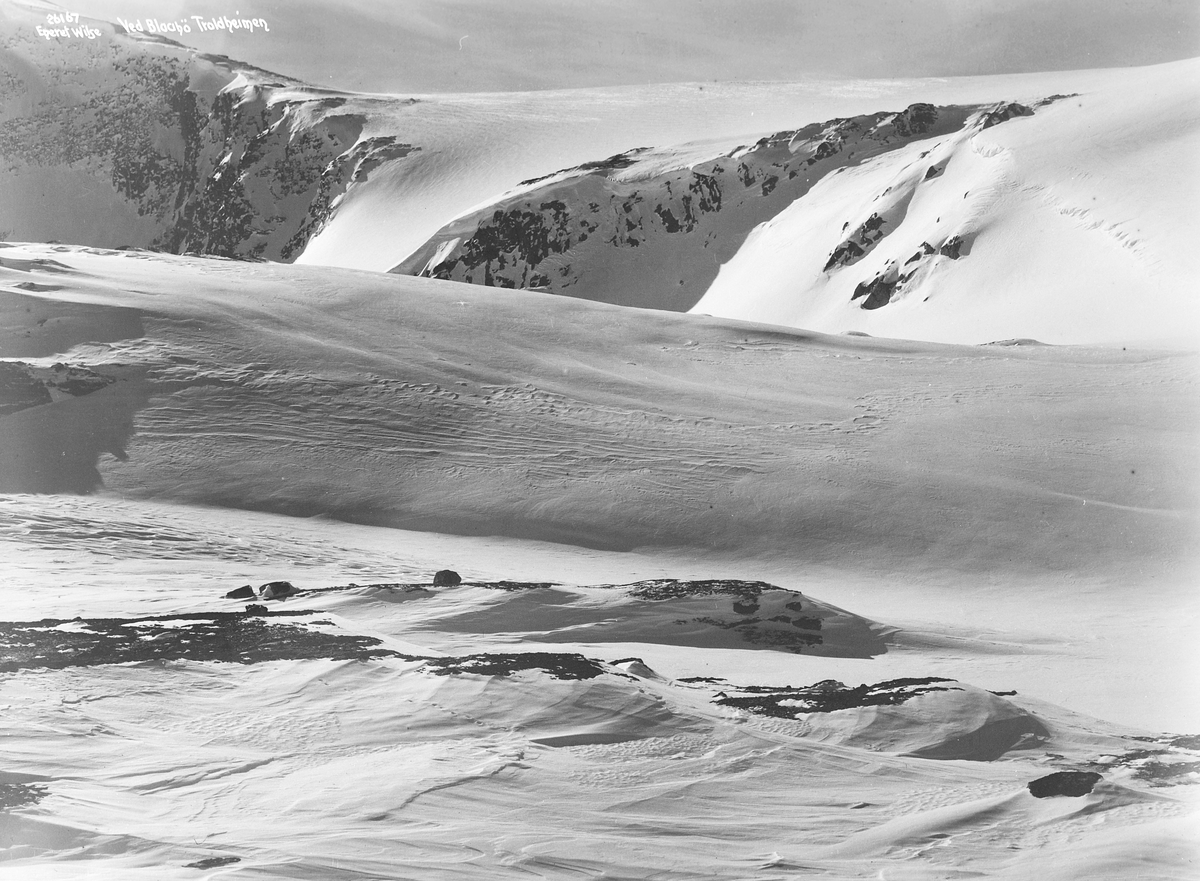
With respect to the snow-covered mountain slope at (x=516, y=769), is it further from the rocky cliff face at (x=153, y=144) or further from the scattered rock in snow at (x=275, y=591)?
the rocky cliff face at (x=153, y=144)

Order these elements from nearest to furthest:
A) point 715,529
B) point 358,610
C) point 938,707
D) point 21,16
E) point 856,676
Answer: point 938,707, point 856,676, point 358,610, point 715,529, point 21,16

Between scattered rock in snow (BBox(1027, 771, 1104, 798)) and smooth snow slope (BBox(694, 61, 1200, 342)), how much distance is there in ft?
69.7

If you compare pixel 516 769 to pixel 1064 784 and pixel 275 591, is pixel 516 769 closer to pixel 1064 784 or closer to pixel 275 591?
pixel 1064 784

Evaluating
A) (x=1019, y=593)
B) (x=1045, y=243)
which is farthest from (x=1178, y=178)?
(x=1019, y=593)

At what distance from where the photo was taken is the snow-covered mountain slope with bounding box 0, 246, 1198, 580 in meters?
13.9

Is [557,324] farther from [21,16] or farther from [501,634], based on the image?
[21,16]

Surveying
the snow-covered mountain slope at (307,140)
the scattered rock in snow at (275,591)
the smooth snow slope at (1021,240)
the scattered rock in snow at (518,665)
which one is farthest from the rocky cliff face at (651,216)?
the scattered rock in snow at (518,665)

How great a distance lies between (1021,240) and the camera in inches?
1403

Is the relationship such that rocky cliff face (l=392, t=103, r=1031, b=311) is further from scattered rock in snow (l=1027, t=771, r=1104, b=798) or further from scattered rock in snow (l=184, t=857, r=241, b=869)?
scattered rock in snow (l=184, t=857, r=241, b=869)

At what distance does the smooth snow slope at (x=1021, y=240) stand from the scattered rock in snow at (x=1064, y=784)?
69.7 ft

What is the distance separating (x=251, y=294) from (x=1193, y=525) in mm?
15321

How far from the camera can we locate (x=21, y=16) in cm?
10062

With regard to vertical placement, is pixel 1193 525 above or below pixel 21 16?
below

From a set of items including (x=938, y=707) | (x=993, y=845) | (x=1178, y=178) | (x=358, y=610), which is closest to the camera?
(x=993, y=845)
